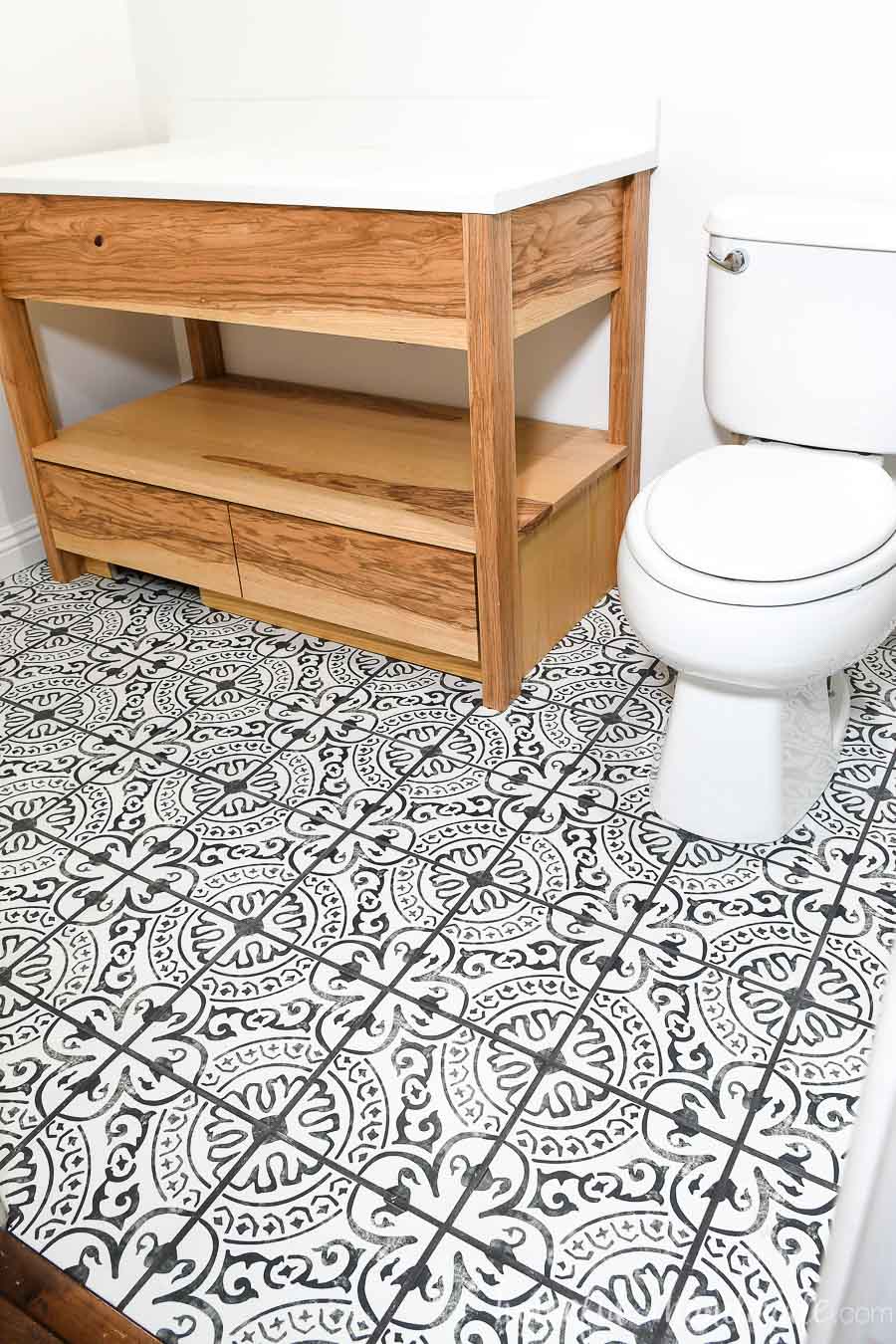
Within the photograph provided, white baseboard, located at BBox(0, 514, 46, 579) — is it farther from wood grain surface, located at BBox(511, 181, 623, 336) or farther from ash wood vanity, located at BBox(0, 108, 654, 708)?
wood grain surface, located at BBox(511, 181, 623, 336)

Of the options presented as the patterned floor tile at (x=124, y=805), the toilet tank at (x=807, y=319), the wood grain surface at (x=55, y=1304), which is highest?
the toilet tank at (x=807, y=319)

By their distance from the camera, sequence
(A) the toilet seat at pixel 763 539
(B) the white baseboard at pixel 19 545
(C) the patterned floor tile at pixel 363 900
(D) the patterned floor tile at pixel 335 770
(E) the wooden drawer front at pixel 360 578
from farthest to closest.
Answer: (B) the white baseboard at pixel 19 545 < (E) the wooden drawer front at pixel 360 578 < (D) the patterned floor tile at pixel 335 770 < (C) the patterned floor tile at pixel 363 900 < (A) the toilet seat at pixel 763 539

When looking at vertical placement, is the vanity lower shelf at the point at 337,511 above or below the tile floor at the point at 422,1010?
above

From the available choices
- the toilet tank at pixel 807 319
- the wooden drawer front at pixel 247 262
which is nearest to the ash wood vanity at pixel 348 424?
the wooden drawer front at pixel 247 262

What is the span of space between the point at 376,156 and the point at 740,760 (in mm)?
1173

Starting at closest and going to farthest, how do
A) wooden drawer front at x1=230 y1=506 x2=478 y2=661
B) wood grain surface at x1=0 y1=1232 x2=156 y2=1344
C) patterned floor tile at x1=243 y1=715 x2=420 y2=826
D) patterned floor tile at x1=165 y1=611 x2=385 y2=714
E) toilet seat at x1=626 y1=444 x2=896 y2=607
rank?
wood grain surface at x1=0 y1=1232 x2=156 y2=1344 < toilet seat at x1=626 y1=444 x2=896 y2=607 < patterned floor tile at x1=243 y1=715 x2=420 y2=826 < wooden drawer front at x1=230 y1=506 x2=478 y2=661 < patterned floor tile at x1=165 y1=611 x2=385 y2=714

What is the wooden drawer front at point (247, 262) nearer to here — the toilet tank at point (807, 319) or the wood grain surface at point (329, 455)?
the wood grain surface at point (329, 455)

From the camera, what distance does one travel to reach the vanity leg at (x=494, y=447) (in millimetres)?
1414

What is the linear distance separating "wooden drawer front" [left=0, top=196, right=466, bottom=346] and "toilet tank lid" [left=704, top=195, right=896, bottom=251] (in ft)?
1.39

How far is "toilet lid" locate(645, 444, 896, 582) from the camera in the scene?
1.28 m

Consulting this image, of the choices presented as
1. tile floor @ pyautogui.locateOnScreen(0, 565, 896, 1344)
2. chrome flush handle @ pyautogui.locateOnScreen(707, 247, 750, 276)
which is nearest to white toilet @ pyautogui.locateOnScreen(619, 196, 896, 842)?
chrome flush handle @ pyautogui.locateOnScreen(707, 247, 750, 276)

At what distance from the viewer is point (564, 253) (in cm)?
161

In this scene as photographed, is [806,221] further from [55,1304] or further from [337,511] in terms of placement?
[55,1304]

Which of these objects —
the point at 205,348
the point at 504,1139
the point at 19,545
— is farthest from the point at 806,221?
the point at 19,545
